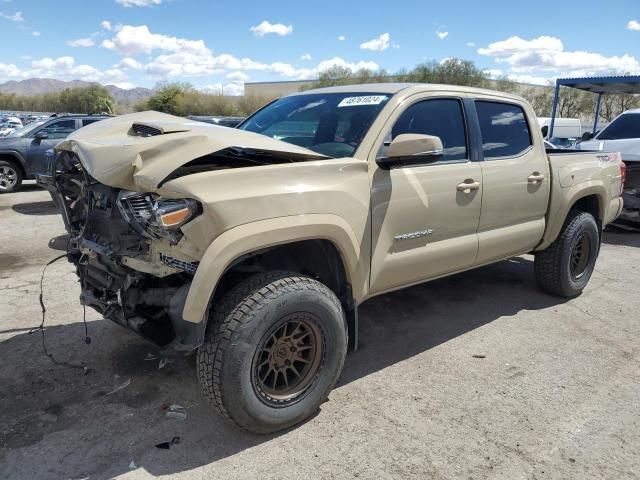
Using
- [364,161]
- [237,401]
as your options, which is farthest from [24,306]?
[364,161]

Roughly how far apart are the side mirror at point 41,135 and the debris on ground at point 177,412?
10.3m

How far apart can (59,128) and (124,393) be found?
33.7 feet

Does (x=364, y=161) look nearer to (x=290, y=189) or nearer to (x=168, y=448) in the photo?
(x=290, y=189)

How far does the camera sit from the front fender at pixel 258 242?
2.52 metres

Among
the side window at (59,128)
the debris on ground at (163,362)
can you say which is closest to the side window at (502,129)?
the debris on ground at (163,362)

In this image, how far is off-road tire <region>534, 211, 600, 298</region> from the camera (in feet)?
16.5

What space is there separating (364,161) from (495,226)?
156 centimetres

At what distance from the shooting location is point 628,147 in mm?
8680

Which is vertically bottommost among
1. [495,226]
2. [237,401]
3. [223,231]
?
[237,401]

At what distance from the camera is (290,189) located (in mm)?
2824

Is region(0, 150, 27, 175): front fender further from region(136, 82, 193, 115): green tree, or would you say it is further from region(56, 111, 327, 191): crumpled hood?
region(136, 82, 193, 115): green tree

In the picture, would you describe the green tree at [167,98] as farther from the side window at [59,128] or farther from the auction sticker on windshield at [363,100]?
the auction sticker on windshield at [363,100]

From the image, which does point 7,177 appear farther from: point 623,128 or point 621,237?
point 623,128

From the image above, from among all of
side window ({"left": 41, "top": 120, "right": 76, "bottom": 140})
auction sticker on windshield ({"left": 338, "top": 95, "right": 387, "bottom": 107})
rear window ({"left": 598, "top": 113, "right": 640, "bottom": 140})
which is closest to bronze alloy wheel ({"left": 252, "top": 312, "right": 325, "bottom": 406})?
auction sticker on windshield ({"left": 338, "top": 95, "right": 387, "bottom": 107})
